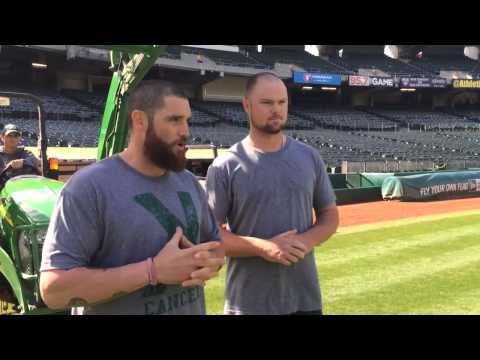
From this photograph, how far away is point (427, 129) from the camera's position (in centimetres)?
4762

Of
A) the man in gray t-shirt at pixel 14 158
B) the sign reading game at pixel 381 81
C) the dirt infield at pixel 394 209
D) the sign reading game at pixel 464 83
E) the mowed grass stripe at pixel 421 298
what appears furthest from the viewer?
the sign reading game at pixel 464 83

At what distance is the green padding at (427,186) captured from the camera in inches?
768

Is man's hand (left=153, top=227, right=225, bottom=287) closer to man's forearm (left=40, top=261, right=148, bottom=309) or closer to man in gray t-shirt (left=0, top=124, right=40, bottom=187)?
man's forearm (left=40, top=261, right=148, bottom=309)

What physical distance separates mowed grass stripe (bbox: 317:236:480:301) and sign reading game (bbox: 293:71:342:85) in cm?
3836

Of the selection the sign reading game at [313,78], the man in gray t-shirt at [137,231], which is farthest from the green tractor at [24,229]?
the sign reading game at [313,78]

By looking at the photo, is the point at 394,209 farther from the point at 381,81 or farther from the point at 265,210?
the point at 381,81

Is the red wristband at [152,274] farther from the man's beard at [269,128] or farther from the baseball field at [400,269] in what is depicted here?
the baseball field at [400,269]

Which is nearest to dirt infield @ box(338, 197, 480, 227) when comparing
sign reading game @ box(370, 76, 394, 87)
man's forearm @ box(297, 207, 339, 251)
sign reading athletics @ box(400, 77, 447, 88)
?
man's forearm @ box(297, 207, 339, 251)

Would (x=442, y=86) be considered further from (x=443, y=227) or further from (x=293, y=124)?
(x=443, y=227)

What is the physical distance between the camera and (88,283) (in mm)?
1777

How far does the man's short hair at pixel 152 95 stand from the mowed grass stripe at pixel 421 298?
15.2 ft

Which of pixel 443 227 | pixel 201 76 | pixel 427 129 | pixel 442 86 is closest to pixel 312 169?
pixel 443 227

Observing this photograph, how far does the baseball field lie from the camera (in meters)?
6.36

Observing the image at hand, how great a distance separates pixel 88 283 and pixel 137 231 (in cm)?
28
